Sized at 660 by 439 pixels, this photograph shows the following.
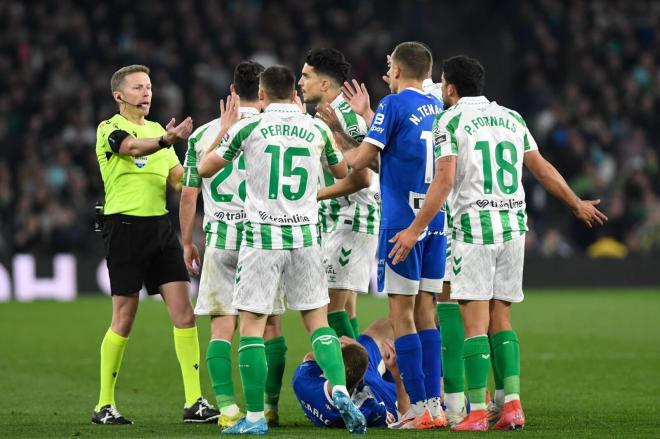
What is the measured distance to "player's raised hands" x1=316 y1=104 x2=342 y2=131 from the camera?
8.14m

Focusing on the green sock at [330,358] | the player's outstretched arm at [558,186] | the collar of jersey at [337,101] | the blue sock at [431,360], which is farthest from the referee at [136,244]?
the player's outstretched arm at [558,186]

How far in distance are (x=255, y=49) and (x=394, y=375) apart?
16.2 metres

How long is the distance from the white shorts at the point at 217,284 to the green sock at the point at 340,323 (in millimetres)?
911

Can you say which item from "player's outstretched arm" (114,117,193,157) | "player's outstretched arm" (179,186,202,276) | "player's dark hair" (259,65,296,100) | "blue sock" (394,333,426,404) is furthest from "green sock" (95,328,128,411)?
"player's dark hair" (259,65,296,100)

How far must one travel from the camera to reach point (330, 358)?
289 inches

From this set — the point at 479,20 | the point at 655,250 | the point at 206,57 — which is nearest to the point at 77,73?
the point at 206,57

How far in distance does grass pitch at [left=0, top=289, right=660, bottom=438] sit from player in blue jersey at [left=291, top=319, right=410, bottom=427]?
0.20 m

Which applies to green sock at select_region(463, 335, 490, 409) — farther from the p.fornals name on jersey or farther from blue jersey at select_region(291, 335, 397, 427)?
the p.fornals name on jersey

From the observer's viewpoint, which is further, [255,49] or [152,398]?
[255,49]

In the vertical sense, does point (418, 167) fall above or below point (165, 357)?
above

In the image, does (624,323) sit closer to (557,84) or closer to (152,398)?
(152,398)

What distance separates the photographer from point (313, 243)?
7484mm

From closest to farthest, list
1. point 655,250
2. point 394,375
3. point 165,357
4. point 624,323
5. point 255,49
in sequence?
1. point 394,375
2. point 165,357
3. point 624,323
4. point 655,250
5. point 255,49

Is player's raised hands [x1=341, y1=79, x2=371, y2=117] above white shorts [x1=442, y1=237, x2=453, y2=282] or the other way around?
above
